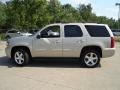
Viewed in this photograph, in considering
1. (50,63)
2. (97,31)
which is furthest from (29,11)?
(97,31)

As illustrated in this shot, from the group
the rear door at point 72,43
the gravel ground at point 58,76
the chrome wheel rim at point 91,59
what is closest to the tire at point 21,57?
the gravel ground at point 58,76

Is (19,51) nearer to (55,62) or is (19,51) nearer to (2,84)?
(55,62)

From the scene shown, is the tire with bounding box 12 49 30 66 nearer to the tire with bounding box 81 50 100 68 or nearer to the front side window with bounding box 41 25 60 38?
the front side window with bounding box 41 25 60 38

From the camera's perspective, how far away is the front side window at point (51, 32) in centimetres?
1191

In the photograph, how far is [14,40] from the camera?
39.9 feet

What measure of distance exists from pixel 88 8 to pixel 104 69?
6276 cm

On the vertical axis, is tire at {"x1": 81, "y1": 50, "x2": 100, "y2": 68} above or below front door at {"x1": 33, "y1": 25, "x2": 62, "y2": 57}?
below

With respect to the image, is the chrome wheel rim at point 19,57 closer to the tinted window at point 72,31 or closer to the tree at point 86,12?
the tinted window at point 72,31

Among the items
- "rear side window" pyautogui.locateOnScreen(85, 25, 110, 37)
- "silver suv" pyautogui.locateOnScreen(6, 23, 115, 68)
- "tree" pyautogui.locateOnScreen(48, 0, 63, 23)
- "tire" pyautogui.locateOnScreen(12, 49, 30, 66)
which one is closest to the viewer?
"silver suv" pyautogui.locateOnScreen(6, 23, 115, 68)

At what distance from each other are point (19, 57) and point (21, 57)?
0.28ft

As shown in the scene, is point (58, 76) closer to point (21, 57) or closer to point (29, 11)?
point (21, 57)

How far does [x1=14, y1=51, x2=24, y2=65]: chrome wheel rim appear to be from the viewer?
12.1m

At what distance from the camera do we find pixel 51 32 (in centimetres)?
1205

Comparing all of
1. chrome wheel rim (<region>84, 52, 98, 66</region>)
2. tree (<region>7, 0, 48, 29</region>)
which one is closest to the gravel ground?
chrome wheel rim (<region>84, 52, 98, 66</region>)
